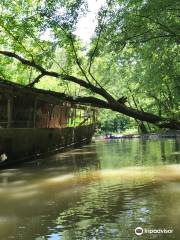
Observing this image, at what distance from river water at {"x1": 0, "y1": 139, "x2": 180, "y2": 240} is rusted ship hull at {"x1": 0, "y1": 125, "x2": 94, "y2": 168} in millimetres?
2485

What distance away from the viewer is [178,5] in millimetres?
15508

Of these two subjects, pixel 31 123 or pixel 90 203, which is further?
pixel 31 123

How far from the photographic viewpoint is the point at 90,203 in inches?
401

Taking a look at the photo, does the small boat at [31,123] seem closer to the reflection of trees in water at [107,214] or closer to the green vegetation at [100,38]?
the green vegetation at [100,38]

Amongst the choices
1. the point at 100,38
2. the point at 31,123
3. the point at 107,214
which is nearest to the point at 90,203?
the point at 107,214

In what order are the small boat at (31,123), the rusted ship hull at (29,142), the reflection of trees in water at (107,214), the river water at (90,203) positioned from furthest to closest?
the small boat at (31,123)
the rusted ship hull at (29,142)
the river water at (90,203)
the reflection of trees in water at (107,214)

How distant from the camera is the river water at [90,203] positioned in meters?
7.75

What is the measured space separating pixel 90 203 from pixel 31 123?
15.0 meters

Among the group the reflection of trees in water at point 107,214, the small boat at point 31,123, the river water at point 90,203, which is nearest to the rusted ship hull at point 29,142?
the small boat at point 31,123

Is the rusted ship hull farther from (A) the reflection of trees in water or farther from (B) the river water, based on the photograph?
(A) the reflection of trees in water

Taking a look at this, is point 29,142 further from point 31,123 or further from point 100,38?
point 100,38

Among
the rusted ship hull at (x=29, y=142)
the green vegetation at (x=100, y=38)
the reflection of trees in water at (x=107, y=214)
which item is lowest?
the reflection of trees in water at (x=107, y=214)

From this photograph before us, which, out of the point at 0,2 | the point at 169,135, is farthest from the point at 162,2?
the point at 169,135

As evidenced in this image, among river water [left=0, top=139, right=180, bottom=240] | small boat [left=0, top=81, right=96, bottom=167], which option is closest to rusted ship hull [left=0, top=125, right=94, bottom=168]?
small boat [left=0, top=81, right=96, bottom=167]
